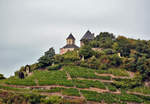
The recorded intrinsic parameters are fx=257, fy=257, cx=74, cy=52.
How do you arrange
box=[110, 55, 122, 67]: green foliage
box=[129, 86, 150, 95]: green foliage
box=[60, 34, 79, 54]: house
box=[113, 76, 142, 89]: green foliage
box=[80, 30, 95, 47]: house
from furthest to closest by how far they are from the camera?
1. box=[80, 30, 95, 47]: house
2. box=[60, 34, 79, 54]: house
3. box=[110, 55, 122, 67]: green foliage
4. box=[113, 76, 142, 89]: green foliage
5. box=[129, 86, 150, 95]: green foliage

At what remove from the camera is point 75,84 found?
4894 cm

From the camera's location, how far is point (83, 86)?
Result: 158 ft

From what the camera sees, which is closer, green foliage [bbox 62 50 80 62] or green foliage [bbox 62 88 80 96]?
green foliage [bbox 62 88 80 96]

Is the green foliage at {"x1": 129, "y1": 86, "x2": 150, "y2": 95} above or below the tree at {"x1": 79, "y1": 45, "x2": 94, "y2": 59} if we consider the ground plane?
below

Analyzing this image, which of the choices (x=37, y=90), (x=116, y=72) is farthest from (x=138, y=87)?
(x=37, y=90)

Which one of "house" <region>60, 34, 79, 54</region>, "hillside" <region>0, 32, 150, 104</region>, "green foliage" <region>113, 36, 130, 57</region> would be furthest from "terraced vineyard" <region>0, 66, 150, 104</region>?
"house" <region>60, 34, 79, 54</region>

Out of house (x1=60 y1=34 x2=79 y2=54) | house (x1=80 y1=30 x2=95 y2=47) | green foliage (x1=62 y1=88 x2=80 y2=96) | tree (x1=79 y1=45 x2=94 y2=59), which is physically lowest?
Answer: green foliage (x1=62 y1=88 x2=80 y2=96)

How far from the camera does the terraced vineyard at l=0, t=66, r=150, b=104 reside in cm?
4466

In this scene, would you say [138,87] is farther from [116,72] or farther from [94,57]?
[94,57]

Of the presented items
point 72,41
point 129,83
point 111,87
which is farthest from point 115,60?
point 72,41

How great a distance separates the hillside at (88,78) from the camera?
43281 mm

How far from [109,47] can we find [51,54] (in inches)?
628

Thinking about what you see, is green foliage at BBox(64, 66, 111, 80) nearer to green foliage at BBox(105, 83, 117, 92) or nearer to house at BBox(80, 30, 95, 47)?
green foliage at BBox(105, 83, 117, 92)

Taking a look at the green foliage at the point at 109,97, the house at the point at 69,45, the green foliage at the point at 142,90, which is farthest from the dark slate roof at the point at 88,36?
the green foliage at the point at 109,97
